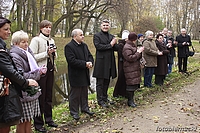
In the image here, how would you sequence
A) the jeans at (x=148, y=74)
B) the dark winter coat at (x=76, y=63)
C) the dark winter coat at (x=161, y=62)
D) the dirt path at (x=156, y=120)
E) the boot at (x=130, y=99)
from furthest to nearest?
the dark winter coat at (x=161, y=62)
the jeans at (x=148, y=74)
the boot at (x=130, y=99)
the dark winter coat at (x=76, y=63)
the dirt path at (x=156, y=120)

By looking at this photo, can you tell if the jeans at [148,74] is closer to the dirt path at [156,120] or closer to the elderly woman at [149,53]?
the elderly woman at [149,53]

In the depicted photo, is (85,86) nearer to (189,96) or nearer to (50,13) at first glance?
(189,96)

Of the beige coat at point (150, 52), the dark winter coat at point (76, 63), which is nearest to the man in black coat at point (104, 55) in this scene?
the dark winter coat at point (76, 63)

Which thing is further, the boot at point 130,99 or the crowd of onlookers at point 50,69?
the boot at point 130,99

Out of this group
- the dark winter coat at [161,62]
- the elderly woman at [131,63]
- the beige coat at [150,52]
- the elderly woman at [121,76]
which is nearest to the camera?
the elderly woman at [131,63]

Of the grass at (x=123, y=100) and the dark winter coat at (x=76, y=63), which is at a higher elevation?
the dark winter coat at (x=76, y=63)

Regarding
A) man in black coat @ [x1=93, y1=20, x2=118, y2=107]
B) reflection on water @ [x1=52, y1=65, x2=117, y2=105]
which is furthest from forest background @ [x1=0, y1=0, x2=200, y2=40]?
man in black coat @ [x1=93, y1=20, x2=118, y2=107]

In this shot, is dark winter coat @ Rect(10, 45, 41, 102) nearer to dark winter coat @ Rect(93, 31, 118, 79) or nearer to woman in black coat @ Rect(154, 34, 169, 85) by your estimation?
dark winter coat @ Rect(93, 31, 118, 79)

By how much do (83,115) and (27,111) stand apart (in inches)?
76.2

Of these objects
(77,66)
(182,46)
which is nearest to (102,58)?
(77,66)

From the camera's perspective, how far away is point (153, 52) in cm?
738

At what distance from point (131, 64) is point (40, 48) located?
7.72ft

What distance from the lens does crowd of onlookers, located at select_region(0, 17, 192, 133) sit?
3.06m

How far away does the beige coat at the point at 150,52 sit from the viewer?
24.2 feet
